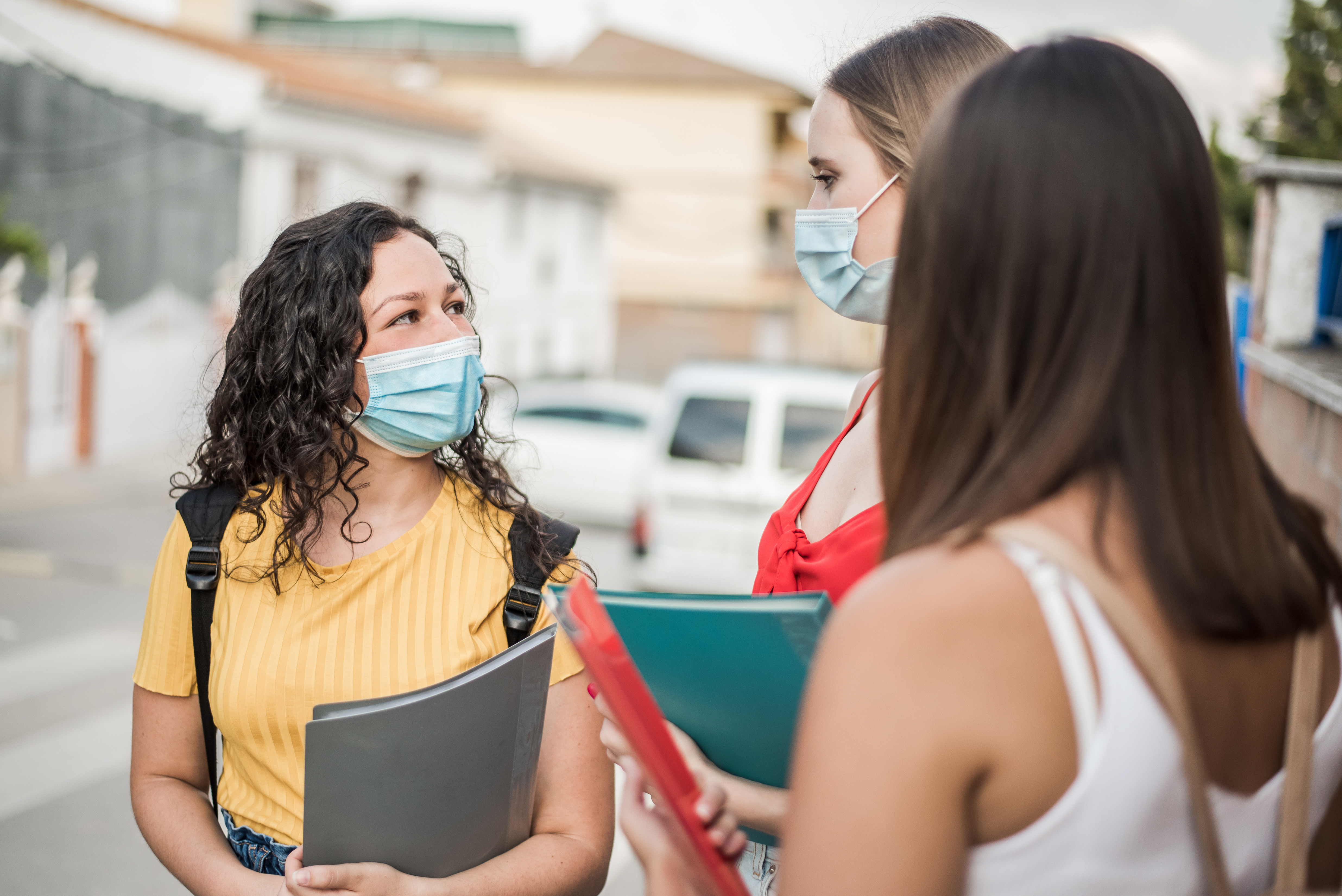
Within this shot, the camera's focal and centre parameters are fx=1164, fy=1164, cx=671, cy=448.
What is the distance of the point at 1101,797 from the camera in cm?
93

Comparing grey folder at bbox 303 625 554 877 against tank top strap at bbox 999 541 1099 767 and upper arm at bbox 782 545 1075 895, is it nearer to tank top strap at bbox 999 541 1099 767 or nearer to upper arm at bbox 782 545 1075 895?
upper arm at bbox 782 545 1075 895

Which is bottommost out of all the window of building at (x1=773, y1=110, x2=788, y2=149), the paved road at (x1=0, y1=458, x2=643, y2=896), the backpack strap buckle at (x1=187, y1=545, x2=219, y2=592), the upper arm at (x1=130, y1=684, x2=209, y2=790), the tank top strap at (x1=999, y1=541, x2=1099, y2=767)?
the paved road at (x1=0, y1=458, x2=643, y2=896)

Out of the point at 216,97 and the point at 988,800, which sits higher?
the point at 216,97

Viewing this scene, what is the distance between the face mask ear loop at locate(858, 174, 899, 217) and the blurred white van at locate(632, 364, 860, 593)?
649 cm

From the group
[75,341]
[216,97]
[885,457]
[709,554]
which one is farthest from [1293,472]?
[216,97]

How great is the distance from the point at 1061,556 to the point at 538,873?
117 cm

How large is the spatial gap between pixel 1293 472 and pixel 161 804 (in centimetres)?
409

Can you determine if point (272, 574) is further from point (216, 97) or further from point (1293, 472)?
point (216, 97)

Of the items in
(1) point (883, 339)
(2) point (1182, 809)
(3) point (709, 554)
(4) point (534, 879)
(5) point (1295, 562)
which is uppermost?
(1) point (883, 339)

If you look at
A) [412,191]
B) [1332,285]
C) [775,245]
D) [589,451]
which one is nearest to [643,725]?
[1332,285]

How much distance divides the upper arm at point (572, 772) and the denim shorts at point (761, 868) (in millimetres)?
231

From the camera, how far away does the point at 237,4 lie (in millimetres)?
27859

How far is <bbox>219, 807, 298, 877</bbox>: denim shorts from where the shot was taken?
72.7 inches

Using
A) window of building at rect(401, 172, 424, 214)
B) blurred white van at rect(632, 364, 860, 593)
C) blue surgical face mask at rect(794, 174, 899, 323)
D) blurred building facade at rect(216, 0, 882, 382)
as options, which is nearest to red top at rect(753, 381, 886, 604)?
blue surgical face mask at rect(794, 174, 899, 323)
